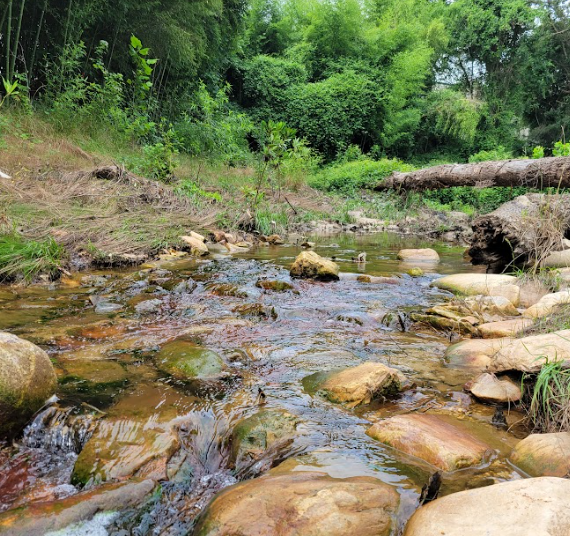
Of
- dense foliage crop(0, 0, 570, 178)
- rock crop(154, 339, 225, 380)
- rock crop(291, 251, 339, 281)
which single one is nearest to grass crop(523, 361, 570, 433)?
rock crop(154, 339, 225, 380)

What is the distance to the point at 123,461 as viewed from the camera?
5.17ft

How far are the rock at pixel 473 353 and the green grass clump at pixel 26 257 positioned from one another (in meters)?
3.43

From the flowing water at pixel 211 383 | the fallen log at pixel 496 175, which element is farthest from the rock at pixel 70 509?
the fallen log at pixel 496 175

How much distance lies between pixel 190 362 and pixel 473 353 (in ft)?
5.28

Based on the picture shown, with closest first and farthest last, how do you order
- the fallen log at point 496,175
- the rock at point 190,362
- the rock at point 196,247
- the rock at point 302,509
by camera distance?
the rock at point 302,509, the rock at point 190,362, the rock at point 196,247, the fallen log at point 496,175

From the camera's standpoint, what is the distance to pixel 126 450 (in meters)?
1.63

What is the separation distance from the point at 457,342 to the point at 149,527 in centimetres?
222

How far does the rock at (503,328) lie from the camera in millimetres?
2818

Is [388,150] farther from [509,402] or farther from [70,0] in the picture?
[509,402]

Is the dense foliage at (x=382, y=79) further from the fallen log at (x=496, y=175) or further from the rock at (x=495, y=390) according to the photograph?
the rock at (x=495, y=390)

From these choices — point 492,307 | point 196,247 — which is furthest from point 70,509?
point 196,247

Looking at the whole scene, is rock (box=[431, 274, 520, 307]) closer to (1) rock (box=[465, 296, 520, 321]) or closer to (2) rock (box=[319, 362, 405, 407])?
(1) rock (box=[465, 296, 520, 321])

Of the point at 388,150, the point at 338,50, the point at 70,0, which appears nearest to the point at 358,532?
the point at 70,0

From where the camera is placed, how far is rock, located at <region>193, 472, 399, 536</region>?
121cm
